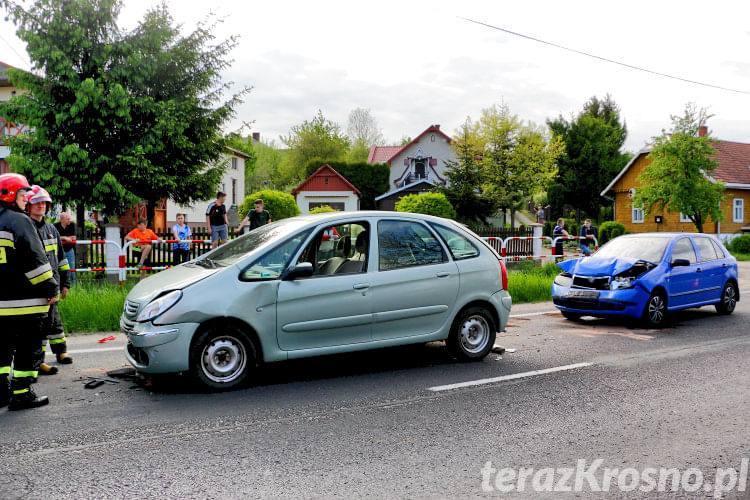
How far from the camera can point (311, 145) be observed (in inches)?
2872

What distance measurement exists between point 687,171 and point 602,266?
27.7m

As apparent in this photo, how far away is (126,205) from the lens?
20.1 m

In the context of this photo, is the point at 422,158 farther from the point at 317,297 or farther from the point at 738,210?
the point at 317,297

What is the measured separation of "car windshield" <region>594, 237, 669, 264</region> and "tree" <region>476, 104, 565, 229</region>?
113ft

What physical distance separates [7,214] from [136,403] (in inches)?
73.0

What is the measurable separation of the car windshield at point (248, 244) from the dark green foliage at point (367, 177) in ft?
180

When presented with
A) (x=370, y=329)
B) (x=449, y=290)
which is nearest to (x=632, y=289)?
(x=449, y=290)

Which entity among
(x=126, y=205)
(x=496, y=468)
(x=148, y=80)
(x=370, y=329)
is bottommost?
(x=496, y=468)

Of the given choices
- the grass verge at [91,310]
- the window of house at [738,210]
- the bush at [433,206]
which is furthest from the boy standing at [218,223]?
the window of house at [738,210]

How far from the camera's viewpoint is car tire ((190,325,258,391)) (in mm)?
5664

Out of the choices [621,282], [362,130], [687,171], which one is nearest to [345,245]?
[621,282]

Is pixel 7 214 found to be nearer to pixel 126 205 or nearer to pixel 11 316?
pixel 11 316

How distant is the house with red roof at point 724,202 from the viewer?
136 feet

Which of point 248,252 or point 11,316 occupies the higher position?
point 248,252
